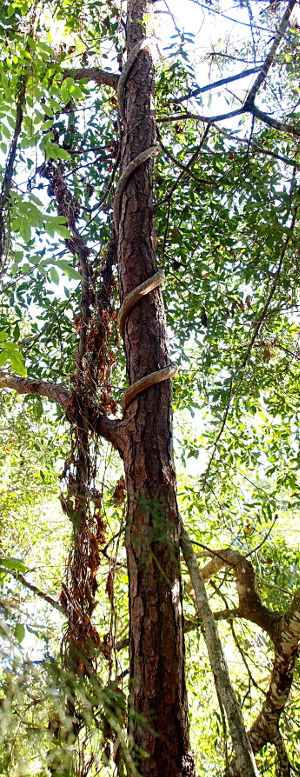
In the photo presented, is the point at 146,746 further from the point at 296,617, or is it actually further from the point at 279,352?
the point at 279,352

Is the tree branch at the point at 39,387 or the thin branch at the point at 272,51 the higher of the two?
Answer: the thin branch at the point at 272,51

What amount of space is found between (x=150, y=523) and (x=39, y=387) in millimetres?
→ 986

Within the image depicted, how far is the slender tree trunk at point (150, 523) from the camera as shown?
127 centimetres

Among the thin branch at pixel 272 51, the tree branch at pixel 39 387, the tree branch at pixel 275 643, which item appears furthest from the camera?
the tree branch at pixel 275 643

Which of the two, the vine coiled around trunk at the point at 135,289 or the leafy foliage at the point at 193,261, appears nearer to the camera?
the vine coiled around trunk at the point at 135,289

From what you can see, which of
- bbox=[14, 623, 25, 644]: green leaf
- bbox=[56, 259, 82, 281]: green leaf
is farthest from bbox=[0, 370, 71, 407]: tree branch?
bbox=[14, 623, 25, 644]: green leaf

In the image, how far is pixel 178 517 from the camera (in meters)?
1.57

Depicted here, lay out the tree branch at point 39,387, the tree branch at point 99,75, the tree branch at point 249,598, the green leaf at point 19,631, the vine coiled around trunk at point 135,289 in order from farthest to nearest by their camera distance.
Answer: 1. the tree branch at point 249,598
2. the tree branch at point 99,75
3. the tree branch at point 39,387
4. the vine coiled around trunk at point 135,289
5. the green leaf at point 19,631

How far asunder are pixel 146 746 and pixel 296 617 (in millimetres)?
1617

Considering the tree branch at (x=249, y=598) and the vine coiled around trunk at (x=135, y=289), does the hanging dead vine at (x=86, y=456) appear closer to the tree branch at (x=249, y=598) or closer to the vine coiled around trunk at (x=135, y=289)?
the vine coiled around trunk at (x=135, y=289)

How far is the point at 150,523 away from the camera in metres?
1.50

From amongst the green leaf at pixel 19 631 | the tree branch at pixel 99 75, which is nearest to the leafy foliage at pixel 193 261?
the tree branch at pixel 99 75

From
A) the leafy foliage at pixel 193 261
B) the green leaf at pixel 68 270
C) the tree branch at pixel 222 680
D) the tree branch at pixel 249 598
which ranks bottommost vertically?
the tree branch at pixel 222 680

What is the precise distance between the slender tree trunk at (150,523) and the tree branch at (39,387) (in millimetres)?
416
